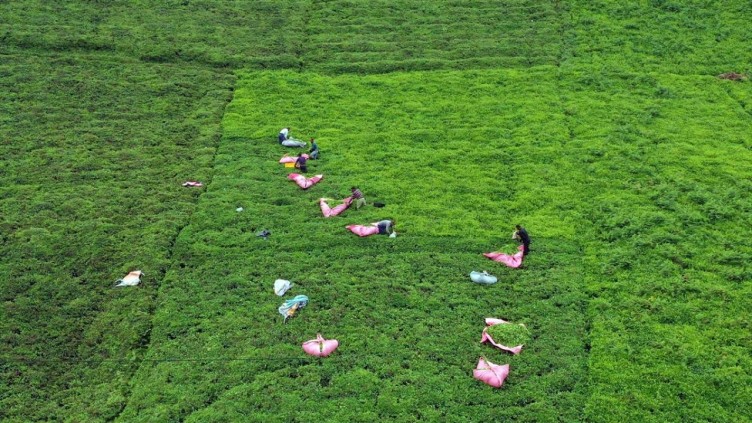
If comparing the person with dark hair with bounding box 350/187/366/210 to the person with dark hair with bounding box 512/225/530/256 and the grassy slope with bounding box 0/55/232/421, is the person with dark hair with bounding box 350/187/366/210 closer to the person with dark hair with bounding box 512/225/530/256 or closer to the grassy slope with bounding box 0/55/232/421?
the person with dark hair with bounding box 512/225/530/256

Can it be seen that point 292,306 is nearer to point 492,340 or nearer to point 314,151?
point 492,340

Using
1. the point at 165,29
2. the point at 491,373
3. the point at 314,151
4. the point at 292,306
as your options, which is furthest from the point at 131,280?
the point at 165,29

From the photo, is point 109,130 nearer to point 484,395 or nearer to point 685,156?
point 484,395

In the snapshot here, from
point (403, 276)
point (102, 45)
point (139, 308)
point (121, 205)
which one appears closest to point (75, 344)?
point (139, 308)

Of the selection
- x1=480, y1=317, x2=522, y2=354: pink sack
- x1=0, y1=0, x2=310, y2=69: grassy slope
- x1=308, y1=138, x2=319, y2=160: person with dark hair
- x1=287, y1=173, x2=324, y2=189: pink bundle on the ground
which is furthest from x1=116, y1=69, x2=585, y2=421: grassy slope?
x1=0, y1=0, x2=310, y2=69: grassy slope

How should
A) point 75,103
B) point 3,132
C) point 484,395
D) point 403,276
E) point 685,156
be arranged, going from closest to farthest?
Answer: point 484,395 < point 403,276 < point 685,156 < point 3,132 < point 75,103

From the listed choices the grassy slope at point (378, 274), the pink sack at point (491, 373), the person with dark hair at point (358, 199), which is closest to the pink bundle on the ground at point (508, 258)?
the grassy slope at point (378, 274)
